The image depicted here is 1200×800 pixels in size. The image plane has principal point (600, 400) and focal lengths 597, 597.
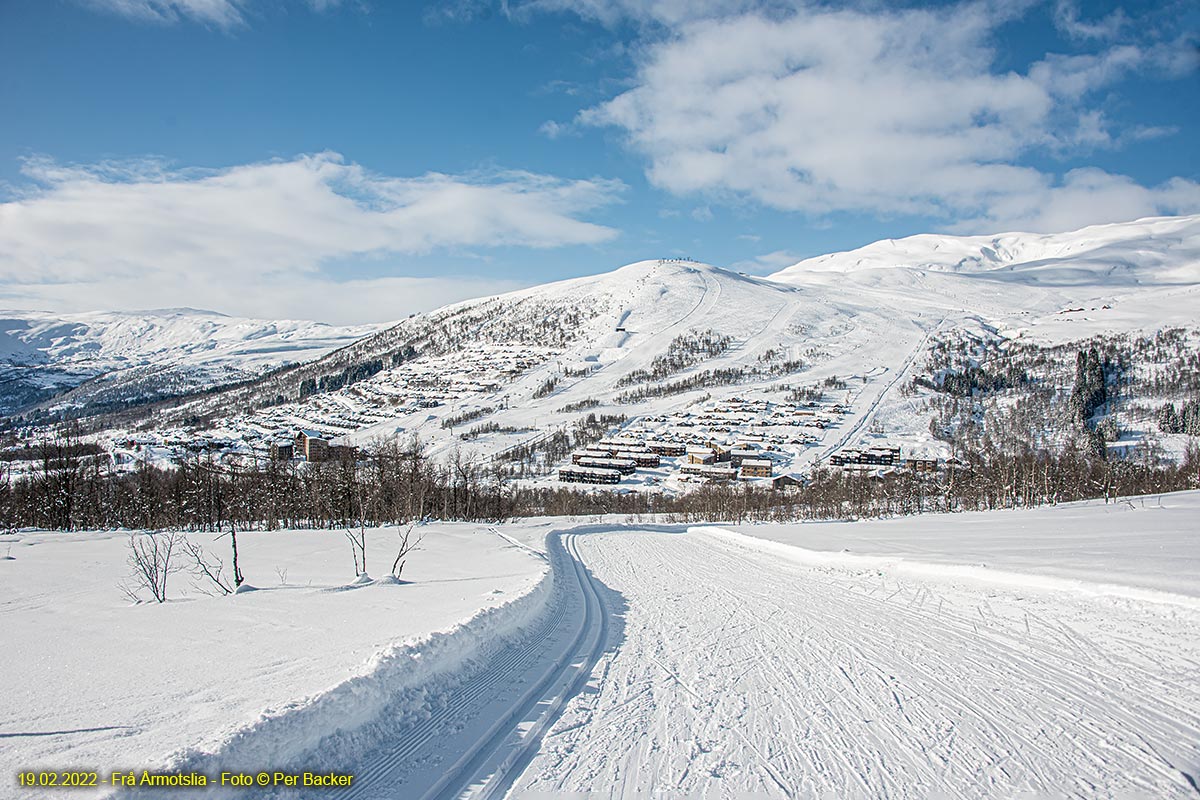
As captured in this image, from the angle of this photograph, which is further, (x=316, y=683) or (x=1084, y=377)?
(x=1084, y=377)

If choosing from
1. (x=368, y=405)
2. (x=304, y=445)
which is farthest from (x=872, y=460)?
(x=368, y=405)

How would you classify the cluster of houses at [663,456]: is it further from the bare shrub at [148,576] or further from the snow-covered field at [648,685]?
the snow-covered field at [648,685]

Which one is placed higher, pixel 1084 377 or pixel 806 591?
pixel 1084 377

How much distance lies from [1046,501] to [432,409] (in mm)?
138560

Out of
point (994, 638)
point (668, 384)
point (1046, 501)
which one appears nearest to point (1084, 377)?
point (668, 384)

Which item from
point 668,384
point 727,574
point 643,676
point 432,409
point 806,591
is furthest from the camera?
point 668,384

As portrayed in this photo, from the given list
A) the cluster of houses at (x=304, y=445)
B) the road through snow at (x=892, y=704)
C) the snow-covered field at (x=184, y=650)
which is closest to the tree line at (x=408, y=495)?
the snow-covered field at (x=184, y=650)

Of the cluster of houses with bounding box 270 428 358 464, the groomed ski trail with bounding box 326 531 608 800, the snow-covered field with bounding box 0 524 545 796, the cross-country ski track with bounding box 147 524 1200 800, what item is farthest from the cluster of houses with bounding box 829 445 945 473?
the groomed ski trail with bounding box 326 531 608 800

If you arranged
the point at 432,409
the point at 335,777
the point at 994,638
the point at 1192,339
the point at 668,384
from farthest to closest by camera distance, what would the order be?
the point at 1192,339 < the point at 668,384 < the point at 432,409 < the point at 994,638 < the point at 335,777

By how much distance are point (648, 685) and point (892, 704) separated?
2561 millimetres

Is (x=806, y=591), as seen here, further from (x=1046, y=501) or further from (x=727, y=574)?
(x=1046, y=501)

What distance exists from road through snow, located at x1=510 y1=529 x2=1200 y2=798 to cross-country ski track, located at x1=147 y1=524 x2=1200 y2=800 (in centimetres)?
2

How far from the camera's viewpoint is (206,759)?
162 inches

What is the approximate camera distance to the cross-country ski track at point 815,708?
457 centimetres
